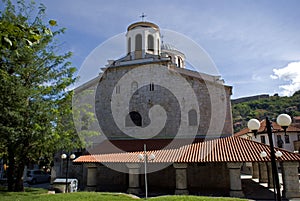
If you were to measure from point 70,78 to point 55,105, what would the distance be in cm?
195

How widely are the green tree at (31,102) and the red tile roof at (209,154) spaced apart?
2920 millimetres

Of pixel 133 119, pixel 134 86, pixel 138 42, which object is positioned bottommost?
pixel 133 119

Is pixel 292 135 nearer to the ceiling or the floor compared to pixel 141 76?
nearer to the floor

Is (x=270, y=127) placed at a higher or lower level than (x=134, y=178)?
higher

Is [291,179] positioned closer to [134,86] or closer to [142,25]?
[134,86]

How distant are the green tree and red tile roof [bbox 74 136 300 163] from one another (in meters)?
2.92

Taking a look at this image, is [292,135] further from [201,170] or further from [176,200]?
[176,200]

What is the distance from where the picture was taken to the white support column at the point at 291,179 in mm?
12664

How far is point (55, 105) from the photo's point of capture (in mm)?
13578

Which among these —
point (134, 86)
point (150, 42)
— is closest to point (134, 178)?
point (134, 86)

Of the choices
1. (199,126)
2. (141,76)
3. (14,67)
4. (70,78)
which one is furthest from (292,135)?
(14,67)

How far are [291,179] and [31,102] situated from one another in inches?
579

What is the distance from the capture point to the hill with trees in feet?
244

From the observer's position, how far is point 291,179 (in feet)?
42.0
